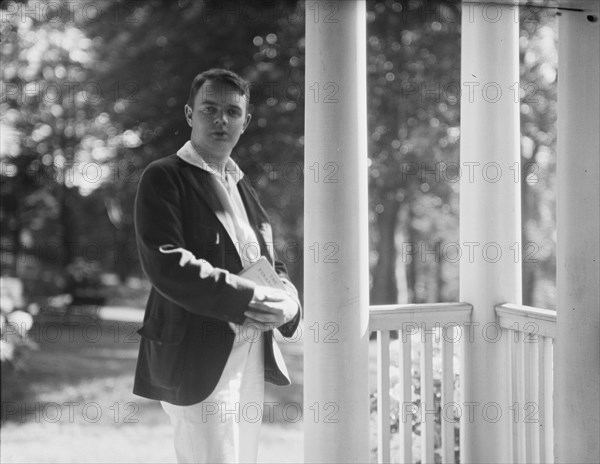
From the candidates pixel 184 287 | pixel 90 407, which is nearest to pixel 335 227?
pixel 184 287

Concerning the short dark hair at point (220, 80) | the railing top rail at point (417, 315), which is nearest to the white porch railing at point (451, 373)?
the railing top rail at point (417, 315)

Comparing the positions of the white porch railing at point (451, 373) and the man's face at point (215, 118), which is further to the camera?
the white porch railing at point (451, 373)

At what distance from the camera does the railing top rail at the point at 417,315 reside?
271 centimetres

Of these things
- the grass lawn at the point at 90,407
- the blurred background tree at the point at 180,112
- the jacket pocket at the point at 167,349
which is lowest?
the grass lawn at the point at 90,407

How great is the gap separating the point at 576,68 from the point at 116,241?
544cm

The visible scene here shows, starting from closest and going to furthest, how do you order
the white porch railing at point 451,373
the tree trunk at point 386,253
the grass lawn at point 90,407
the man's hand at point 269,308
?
the man's hand at point 269,308 → the white porch railing at point 451,373 → the grass lawn at point 90,407 → the tree trunk at point 386,253

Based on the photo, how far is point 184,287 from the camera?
234 centimetres

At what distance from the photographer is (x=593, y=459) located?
2.22 m

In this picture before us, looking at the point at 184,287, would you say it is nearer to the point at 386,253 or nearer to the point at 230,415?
the point at 230,415

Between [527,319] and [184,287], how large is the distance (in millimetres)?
1338

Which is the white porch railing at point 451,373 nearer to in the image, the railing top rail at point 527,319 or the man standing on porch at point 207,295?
the railing top rail at point 527,319

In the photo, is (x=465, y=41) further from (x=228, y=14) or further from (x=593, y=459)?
(x=228, y=14)

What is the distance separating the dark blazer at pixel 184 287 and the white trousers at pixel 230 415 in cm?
4

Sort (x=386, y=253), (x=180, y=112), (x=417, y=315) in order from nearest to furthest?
1. (x=417, y=315)
2. (x=180, y=112)
3. (x=386, y=253)
